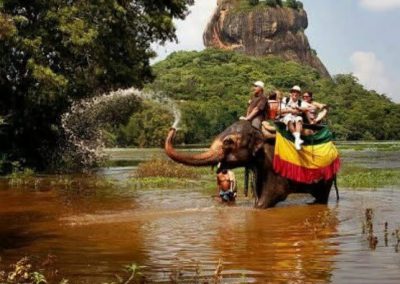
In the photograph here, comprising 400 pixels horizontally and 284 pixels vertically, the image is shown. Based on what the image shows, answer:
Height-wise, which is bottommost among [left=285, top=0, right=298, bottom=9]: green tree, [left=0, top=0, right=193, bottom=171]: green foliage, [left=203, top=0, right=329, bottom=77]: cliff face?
[left=0, top=0, right=193, bottom=171]: green foliage

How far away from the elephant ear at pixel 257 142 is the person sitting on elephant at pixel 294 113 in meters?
0.67

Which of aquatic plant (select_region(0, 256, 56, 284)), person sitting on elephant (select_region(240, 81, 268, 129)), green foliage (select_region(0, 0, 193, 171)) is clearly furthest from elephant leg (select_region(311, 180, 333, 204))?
green foliage (select_region(0, 0, 193, 171))

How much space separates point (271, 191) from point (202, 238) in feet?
11.6

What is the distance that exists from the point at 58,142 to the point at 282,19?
139 m

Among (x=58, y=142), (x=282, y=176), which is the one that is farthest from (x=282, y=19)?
(x=282, y=176)

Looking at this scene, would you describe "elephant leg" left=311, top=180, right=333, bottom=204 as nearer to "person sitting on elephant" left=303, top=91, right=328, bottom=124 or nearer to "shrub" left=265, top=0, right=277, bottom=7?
"person sitting on elephant" left=303, top=91, right=328, bottom=124

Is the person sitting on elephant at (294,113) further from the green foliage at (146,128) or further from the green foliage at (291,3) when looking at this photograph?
the green foliage at (291,3)

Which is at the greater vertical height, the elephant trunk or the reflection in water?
the elephant trunk

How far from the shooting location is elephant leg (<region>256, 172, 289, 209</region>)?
11594mm

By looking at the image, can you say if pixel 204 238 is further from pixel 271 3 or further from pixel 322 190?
pixel 271 3

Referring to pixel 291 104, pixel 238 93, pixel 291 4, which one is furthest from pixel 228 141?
pixel 291 4

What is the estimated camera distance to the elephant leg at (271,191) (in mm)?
11594

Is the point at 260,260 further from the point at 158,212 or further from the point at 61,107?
the point at 61,107

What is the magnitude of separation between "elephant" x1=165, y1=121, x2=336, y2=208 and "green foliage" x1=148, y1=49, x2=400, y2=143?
189ft
